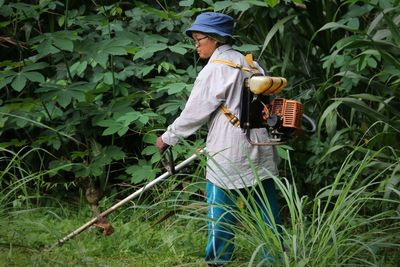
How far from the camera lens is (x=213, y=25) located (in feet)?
15.5

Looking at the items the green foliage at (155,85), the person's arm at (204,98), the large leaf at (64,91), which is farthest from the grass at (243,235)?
the large leaf at (64,91)

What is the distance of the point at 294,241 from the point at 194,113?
41.1 inches

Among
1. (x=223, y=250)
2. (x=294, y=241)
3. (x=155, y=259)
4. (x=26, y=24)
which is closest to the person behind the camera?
(x=294, y=241)

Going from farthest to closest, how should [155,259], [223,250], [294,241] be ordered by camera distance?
[155,259]
[223,250]
[294,241]

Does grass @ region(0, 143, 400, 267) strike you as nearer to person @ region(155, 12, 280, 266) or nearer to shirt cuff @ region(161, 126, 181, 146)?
person @ region(155, 12, 280, 266)

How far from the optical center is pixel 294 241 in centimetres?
397

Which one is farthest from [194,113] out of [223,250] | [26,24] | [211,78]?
[26,24]

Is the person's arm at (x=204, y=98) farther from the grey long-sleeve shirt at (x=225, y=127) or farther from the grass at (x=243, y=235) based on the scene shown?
the grass at (x=243, y=235)

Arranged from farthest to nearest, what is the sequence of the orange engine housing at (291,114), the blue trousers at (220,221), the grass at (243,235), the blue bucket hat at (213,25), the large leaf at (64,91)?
the large leaf at (64,91)
the blue bucket hat at (213,25)
the blue trousers at (220,221)
the orange engine housing at (291,114)
the grass at (243,235)

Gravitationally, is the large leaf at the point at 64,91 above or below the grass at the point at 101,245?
above

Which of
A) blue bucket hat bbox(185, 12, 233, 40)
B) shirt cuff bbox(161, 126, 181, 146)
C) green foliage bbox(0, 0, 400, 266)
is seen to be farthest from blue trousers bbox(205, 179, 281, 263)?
green foliage bbox(0, 0, 400, 266)

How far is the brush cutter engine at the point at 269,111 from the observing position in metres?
4.43

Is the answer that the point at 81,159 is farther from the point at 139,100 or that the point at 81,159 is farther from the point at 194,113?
the point at 194,113

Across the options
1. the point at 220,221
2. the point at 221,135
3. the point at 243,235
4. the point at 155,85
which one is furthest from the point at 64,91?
the point at 243,235
